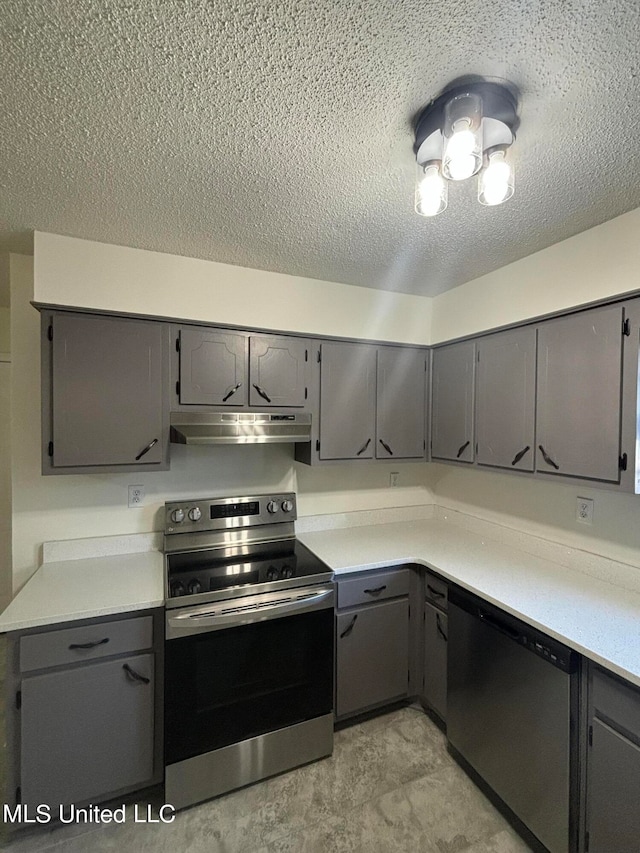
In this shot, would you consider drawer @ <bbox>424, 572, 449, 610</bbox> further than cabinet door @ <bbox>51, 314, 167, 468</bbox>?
Yes

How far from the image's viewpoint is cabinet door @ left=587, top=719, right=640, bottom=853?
3.81ft

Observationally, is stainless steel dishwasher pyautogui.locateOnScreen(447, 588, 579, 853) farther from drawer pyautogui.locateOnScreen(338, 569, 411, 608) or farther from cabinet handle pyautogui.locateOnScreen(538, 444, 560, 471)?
cabinet handle pyautogui.locateOnScreen(538, 444, 560, 471)

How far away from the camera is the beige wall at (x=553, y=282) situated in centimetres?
157

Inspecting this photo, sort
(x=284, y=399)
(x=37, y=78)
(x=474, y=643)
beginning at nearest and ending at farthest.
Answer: (x=37, y=78), (x=474, y=643), (x=284, y=399)

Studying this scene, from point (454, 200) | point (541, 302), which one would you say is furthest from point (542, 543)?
point (454, 200)

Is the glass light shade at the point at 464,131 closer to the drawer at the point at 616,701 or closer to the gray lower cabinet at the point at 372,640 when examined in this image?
the drawer at the point at 616,701

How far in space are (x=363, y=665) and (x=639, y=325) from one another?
199cm

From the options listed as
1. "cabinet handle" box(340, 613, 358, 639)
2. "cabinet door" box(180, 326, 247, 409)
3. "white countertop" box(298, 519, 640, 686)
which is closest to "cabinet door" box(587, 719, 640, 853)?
"white countertop" box(298, 519, 640, 686)

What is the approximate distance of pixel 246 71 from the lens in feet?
3.06

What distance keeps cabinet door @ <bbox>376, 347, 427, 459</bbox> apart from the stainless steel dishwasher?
0.92 meters

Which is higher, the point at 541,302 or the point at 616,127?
the point at 616,127

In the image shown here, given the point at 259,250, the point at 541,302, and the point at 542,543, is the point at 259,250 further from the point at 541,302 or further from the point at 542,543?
the point at 542,543

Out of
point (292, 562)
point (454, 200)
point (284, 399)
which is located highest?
point (454, 200)

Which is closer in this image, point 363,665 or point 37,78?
point 37,78
